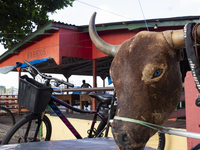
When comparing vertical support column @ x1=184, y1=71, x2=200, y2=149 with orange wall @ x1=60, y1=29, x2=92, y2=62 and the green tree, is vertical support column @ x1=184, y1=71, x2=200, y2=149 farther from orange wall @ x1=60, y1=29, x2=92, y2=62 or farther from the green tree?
the green tree

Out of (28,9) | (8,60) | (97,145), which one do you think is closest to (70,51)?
(28,9)

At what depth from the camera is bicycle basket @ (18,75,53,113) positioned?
8.43ft

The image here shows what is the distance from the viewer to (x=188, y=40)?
1.19 m

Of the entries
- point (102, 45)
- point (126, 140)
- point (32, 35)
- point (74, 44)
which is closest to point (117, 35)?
point (74, 44)

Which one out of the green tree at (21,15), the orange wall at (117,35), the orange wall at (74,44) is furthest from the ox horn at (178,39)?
the green tree at (21,15)

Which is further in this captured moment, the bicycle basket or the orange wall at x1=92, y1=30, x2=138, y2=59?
the orange wall at x1=92, y1=30, x2=138, y2=59

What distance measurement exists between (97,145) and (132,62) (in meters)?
1.11

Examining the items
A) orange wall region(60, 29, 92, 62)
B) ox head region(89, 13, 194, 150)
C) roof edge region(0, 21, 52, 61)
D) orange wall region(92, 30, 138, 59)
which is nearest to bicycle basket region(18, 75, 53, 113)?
ox head region(89, 13, 194, 150)

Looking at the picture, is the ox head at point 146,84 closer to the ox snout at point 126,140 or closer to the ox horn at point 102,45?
the ox snout at point 126,140

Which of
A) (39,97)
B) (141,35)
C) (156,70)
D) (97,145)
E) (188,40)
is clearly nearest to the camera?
(188,40)

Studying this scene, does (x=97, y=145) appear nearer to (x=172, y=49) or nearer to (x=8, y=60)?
(x=172, y=49)

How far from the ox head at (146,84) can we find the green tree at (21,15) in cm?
968

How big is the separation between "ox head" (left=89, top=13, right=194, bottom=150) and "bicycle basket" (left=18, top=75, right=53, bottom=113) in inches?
55.7

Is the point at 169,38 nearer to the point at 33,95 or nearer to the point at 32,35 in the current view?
the point at 33,95
